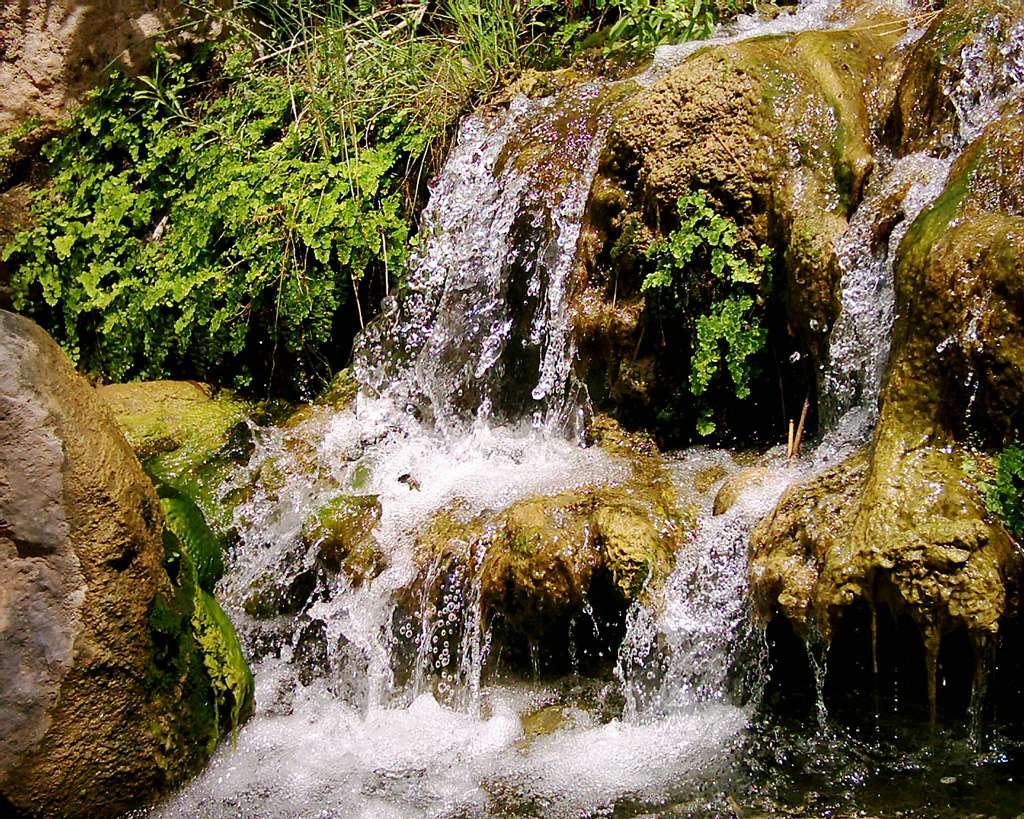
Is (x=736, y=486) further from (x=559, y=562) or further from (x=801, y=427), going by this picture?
(x=559, y=562)

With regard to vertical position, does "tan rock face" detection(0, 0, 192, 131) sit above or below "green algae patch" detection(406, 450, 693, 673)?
above

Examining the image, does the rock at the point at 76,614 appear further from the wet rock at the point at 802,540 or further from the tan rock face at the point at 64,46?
the tan rock face at the point at 64,46

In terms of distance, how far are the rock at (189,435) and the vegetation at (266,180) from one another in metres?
0.20

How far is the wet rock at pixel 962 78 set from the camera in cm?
402

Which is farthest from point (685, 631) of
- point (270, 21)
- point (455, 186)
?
point (270, 21)

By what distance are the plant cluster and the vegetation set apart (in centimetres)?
161

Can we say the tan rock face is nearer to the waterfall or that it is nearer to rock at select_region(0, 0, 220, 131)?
rock at select_region(0, 0, 220, 131)

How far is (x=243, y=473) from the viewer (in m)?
4.90

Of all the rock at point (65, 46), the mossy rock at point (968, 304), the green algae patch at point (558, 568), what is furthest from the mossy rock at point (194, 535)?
the rock at point (65, 46)

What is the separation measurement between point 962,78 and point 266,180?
11.9ft

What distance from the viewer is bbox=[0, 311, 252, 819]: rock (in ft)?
9.75

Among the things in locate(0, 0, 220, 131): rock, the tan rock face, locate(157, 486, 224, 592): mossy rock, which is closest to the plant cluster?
locate(157, 486, 224, 592): mossy rock

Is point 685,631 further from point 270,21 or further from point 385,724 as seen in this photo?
point 270,21

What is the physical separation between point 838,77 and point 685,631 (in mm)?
2548
